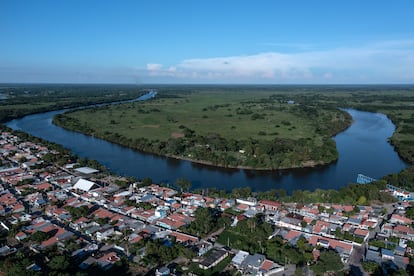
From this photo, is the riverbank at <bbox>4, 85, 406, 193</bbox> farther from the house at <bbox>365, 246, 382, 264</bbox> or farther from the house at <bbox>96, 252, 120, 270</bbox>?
the house at <bbox>96, 252, 120, 270</bbox>

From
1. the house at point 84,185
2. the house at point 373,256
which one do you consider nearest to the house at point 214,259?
the house at point 373,256

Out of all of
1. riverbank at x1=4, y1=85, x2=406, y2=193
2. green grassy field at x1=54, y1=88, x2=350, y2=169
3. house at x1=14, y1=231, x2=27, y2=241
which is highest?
green grassy field at x1=54, y1=88, x2=350, y2=169

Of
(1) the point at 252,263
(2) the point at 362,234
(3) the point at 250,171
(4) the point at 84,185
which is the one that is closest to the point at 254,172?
(3) the point at 250,171

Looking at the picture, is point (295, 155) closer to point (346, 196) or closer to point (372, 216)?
point (346, 196)

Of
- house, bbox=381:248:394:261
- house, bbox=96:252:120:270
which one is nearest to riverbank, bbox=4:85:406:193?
house, bbox=381:248:394:261

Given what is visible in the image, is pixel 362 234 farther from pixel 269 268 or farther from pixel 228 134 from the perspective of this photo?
pixel 228 134

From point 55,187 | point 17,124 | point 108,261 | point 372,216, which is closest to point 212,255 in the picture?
point 108,261
